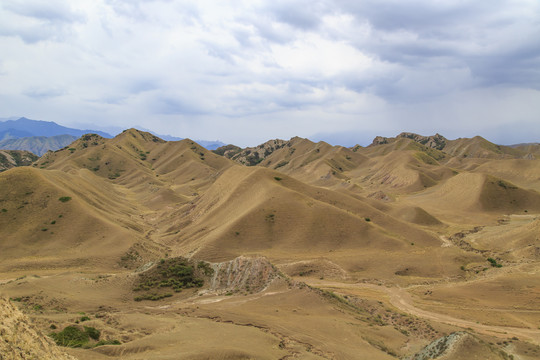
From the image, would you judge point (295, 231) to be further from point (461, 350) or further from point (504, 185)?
point (504, 185)

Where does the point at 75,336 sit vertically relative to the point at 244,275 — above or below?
above

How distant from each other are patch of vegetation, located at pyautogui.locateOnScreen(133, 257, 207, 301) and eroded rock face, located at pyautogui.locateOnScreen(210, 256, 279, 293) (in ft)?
4.66

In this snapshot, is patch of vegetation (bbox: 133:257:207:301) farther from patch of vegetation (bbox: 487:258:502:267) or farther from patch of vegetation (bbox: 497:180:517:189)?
patch of vegetation (bbox: 497:180:517:189)

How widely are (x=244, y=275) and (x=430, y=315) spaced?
17.7 m

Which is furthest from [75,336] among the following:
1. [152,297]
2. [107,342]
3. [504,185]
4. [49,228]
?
[504,185]

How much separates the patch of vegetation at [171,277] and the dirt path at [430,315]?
13.7 m

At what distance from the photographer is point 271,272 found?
32.0 meters

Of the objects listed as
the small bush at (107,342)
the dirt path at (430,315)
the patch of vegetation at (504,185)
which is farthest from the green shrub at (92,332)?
the patch of vegetation at (504,185)

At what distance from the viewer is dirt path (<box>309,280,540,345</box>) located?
2713cm

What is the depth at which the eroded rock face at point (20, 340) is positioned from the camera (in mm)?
10766

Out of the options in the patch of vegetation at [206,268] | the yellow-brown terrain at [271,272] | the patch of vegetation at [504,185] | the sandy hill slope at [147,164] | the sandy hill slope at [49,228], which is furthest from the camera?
the sandy hill slope at [147,164]

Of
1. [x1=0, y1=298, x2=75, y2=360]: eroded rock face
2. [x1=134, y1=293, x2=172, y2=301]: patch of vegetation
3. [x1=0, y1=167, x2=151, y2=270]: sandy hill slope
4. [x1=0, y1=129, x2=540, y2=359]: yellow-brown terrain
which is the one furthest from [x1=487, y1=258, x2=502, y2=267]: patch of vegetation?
[x1=0, y1=167, x2=151, y2=270]: sandy hill slope

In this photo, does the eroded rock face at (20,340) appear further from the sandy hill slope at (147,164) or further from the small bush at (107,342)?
the sandy hill slope at (147,164)

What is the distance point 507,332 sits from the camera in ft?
90.1
